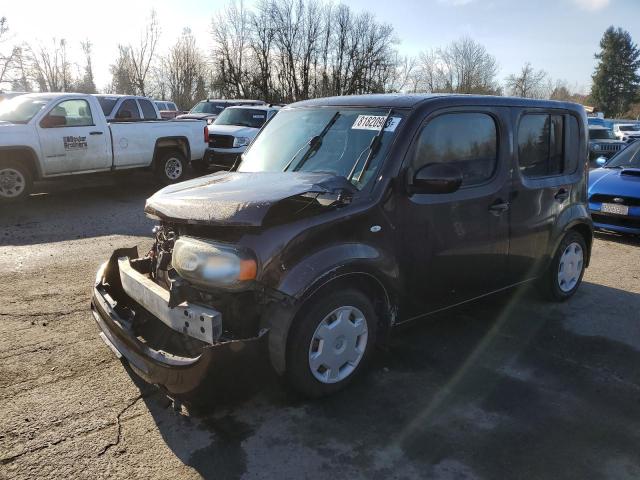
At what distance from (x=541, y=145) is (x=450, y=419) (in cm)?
270

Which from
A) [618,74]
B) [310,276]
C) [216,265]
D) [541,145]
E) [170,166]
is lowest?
[170,166]

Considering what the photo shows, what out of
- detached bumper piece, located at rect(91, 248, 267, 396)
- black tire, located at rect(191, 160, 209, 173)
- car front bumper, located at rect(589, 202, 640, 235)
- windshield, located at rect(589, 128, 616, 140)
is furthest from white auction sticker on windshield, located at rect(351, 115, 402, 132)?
windshield, located at rect(589, 128, 616, 140)

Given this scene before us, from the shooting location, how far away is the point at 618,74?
66688mm

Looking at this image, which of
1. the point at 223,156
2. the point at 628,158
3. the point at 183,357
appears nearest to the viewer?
the point at 183,357

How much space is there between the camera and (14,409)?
10.4 feet

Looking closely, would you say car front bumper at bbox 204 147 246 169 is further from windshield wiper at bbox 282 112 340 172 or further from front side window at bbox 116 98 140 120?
windshield wiper at bbox 282 112 340 172

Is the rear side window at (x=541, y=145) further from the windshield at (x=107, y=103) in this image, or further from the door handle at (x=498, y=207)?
the windshield at (x=107, y=103)

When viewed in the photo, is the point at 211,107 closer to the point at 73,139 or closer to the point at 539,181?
the point at 73,139

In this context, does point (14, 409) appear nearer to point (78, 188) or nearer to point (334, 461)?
point (334, 461)

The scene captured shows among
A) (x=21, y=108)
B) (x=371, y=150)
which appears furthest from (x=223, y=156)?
(x=371, y=150)

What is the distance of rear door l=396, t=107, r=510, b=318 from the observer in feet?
11.9

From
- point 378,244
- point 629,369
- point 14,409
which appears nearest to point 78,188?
point 14,409

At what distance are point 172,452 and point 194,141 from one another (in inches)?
414

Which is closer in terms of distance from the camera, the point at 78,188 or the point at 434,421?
the point at 434,421
